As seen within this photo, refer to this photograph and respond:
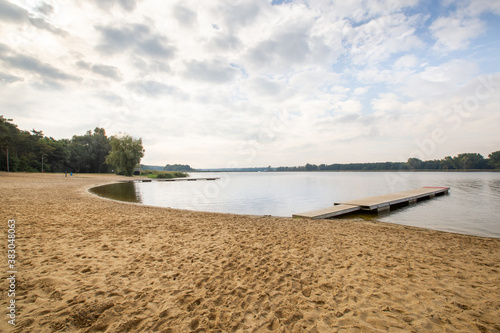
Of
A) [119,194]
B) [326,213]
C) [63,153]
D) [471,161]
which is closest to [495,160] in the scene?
[471,161]

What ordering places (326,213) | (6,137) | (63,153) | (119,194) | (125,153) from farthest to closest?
(63,153), (125,153), (6,137), (119,194), (326,213)

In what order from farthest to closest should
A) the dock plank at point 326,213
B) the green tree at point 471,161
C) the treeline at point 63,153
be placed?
1. the green tree at point 471,161
2. the treeline at point 63,153
3. the dock plank at point 326,213

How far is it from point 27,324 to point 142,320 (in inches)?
54.0

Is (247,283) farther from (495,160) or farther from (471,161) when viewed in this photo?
(471,161)

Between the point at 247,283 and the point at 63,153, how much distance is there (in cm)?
8705

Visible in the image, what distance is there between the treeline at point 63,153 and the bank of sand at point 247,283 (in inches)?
2196

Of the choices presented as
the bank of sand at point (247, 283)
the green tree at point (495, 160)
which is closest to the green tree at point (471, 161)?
the green tree at point (495, 160)

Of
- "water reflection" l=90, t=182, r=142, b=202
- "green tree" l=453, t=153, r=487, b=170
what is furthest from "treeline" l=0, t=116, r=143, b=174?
"green tree" l=453, t=153, r=487, b=170

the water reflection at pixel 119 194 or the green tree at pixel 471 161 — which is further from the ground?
the green tree at pixel 471 161

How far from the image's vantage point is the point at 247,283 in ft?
13.7

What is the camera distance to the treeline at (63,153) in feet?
165

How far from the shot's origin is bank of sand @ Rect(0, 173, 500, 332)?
306cm

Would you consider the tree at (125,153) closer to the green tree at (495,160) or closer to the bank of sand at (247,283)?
the bank of sand at (247,283)

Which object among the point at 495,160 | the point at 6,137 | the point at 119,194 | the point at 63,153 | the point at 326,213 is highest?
the point at 6,137
